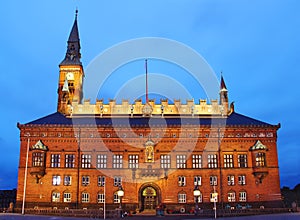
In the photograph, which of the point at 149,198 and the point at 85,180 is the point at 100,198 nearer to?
the point at 85,180

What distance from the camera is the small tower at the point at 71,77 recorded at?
209 ft

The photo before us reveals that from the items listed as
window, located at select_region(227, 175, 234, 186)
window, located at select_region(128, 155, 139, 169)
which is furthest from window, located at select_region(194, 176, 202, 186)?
window, located at select_region(128, 155, 139, 169)

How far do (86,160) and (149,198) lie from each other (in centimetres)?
1130

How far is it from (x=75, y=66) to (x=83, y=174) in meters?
26.1

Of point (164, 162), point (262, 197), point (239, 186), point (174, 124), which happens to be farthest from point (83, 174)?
point (262, 197)

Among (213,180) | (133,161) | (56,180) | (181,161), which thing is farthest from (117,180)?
(213,180)

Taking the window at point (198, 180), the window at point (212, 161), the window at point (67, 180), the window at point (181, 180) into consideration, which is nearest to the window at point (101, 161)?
the window at point (67, 180)

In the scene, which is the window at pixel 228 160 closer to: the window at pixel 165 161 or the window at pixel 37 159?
the window at pixel 165 161

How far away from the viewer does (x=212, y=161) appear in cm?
5169

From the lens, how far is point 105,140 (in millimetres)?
51938

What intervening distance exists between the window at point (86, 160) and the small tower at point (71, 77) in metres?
13.5

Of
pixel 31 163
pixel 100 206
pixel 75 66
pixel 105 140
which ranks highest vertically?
pixel 75 66

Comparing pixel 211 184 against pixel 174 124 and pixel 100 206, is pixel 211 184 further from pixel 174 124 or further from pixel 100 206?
pixel 100 206

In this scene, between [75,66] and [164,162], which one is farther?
[75,66]
